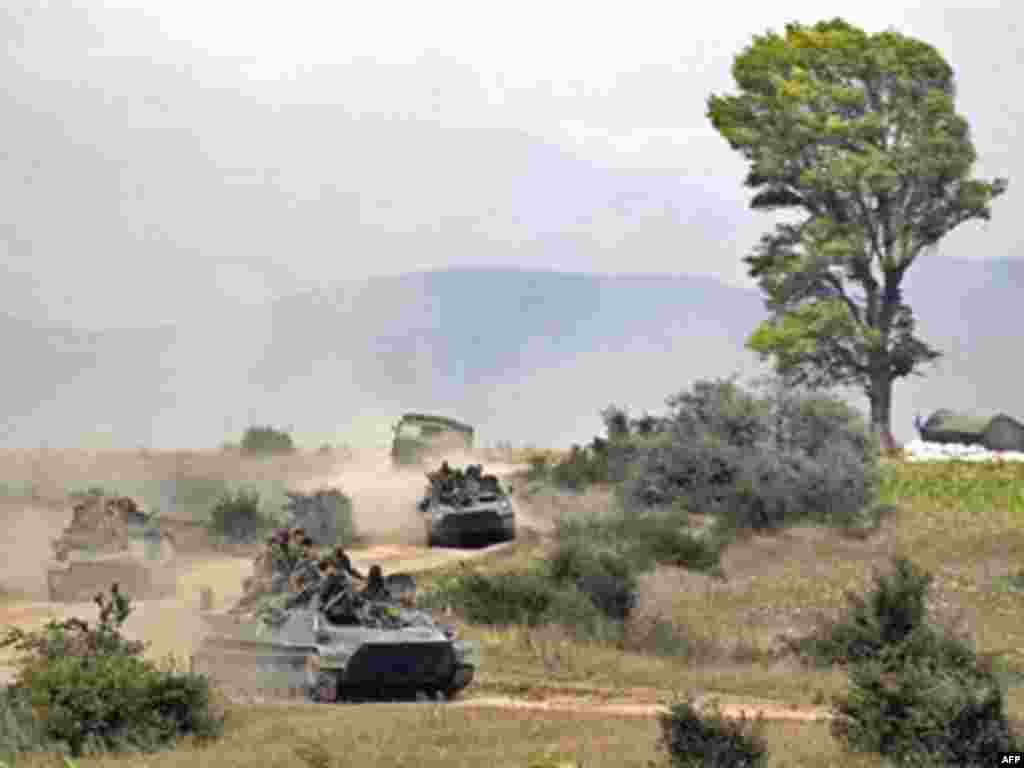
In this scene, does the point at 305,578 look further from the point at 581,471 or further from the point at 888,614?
the point at 581,471

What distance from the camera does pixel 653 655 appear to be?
29875 millimetres

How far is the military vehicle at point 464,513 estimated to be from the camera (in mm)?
46250

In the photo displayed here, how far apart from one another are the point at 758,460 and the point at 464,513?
8557 millimetres

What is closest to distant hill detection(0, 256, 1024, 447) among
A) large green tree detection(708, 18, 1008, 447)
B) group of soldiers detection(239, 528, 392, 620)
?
large green tree detection(708, 18, 1008, 447)

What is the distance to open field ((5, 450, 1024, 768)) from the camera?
19.6 meters

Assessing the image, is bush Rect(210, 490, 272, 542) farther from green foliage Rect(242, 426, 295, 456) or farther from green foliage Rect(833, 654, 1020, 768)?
green foliage Rect(833, 654, 1020, 768)

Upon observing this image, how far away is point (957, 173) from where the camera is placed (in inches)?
2901

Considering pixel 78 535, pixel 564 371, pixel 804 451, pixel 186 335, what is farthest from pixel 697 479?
pixel 564 371

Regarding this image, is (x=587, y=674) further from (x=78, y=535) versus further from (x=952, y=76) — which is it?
(x=952, y=76)

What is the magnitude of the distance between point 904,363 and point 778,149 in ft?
26.6

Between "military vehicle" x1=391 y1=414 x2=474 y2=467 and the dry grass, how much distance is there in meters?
40.8

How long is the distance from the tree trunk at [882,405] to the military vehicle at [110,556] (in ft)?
122

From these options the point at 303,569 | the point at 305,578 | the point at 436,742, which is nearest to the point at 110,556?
the point at 303,569

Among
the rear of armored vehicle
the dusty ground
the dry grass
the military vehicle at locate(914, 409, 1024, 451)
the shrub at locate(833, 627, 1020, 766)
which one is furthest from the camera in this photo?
the military vehicle at locate(914, 409, 1024, 451)
